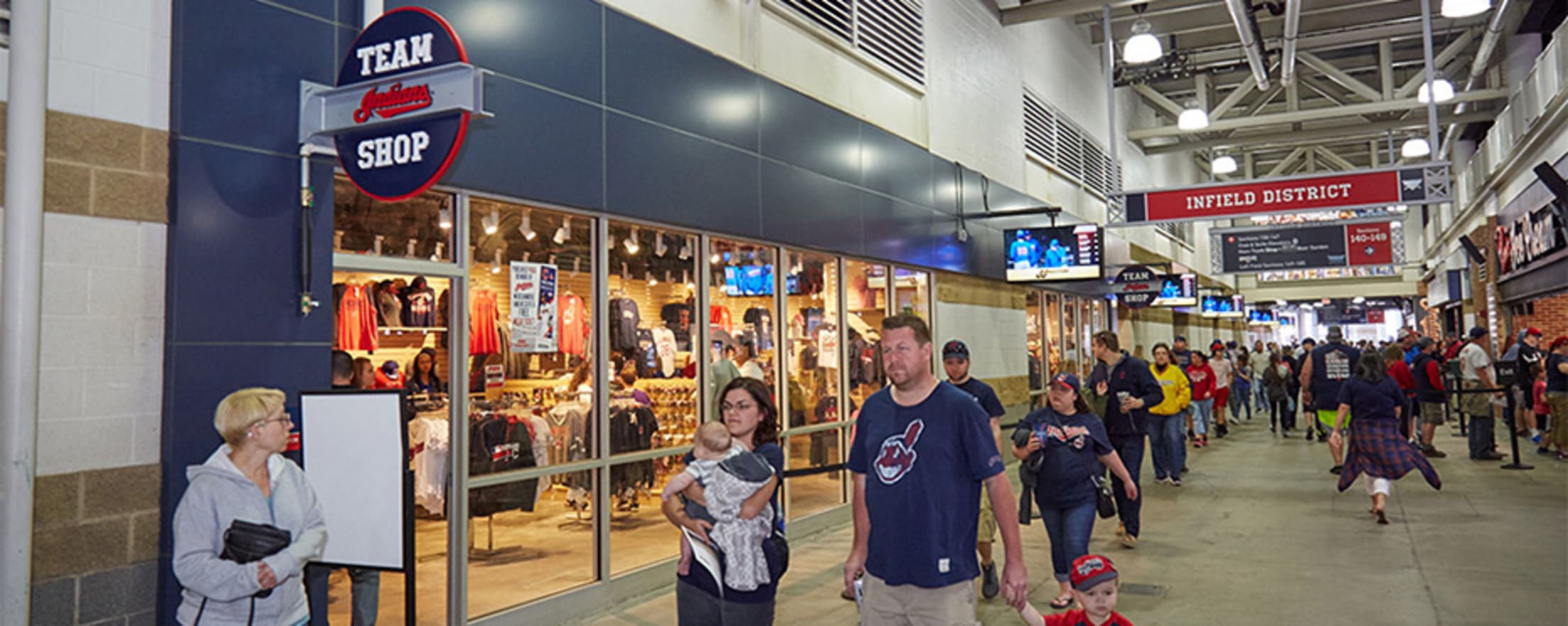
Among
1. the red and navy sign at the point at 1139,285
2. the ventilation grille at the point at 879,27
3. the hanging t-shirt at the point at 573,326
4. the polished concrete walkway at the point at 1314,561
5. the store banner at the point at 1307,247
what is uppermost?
the ventilation grille at the point at 879,27

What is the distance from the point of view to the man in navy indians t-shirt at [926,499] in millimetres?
3740

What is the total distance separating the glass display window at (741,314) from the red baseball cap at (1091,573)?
16.5ft

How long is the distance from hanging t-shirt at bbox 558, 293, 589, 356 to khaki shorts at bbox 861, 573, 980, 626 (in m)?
3.73

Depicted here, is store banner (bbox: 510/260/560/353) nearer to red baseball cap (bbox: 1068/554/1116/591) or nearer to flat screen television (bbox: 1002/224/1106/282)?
red baseball cap (bbox: 1068/554/1116/591)

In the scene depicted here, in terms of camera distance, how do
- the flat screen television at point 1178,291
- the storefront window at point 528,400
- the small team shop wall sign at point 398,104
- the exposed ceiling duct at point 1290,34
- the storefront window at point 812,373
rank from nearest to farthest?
the small team shop wall sign at point 398,104, the storefront window at point 528,400, the storefront window at point 812,373, the exposed ceiling duct at point 1290,34, the flat screen television at point 1178,291

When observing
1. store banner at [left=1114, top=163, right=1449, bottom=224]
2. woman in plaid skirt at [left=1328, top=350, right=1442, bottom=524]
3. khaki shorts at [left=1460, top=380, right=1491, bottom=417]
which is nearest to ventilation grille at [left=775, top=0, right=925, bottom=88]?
store banner at [left=1114, top=163, right=1449, bottom=224]

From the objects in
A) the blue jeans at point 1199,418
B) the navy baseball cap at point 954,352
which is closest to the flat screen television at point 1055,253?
the blue jeans at point 1199,418

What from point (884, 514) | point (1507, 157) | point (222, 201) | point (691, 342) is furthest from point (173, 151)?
point (1507, 157)

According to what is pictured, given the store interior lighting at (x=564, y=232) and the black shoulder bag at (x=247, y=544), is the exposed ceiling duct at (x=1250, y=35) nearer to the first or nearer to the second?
the store interior lighting at (x=564, y=232)

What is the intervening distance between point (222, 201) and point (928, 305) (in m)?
9.08

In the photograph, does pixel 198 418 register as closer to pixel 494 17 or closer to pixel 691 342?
pixel 494 17

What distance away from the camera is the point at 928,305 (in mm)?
12445

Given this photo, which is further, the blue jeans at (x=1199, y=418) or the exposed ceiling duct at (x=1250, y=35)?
the blue jeans at (x=1199, y=418)

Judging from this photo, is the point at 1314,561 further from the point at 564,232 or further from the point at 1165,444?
the point at 564,232
